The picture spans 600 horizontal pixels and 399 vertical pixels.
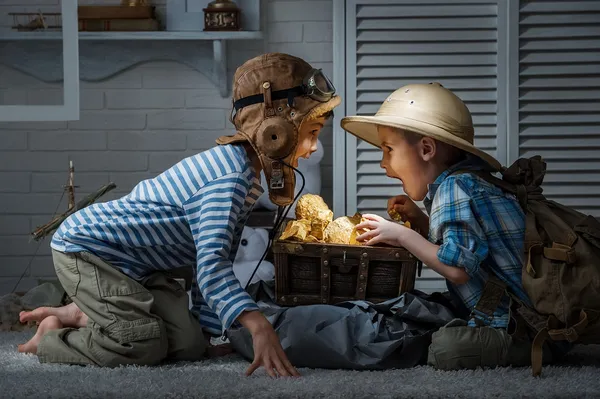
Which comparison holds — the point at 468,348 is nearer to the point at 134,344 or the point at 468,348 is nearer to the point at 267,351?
the point at 267,351

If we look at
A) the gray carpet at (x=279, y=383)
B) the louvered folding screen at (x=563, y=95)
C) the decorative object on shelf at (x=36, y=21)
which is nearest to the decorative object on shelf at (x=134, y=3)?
the decorative object on shelf at (x=36, y=21)

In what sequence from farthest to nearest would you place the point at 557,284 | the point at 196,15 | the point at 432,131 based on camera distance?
1. the point at 196,15
2. the point at 432,131
3. the point at 557,284

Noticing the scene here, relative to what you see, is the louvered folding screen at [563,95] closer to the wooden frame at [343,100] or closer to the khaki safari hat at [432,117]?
the wooden frame at [343,100]

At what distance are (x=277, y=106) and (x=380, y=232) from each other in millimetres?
402

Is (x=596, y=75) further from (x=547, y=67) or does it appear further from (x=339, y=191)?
(x=339, y=191)

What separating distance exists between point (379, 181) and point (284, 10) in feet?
2.91

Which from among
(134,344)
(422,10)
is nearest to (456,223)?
(134,344)

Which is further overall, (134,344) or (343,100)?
(343,100)

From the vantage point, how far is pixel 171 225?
2.18m

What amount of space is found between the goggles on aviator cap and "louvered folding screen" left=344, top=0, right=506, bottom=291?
1.08 meters

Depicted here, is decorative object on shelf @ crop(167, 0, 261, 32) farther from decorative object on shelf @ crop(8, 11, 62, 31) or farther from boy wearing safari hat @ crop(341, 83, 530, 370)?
boy wearing safari hat @ crop(341, 83, 530, 370)

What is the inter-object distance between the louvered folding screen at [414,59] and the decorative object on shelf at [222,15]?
1.72ft

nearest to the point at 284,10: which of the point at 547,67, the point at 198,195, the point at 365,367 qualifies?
the point at 547,67

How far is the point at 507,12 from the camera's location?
3.25m
